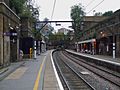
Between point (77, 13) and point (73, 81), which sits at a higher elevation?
point (77, 13)

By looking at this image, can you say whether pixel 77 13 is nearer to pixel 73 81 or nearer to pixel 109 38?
pixel 109 38

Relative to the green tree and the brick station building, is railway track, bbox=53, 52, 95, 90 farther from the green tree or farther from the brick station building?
the green tree

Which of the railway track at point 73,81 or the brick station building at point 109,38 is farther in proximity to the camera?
the brick station building at point 109,38

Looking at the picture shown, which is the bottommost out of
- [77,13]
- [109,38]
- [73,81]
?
[73,81]

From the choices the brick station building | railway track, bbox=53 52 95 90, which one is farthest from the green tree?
railway track, bbox=53 52 95 90

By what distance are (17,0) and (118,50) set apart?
50.4 feet

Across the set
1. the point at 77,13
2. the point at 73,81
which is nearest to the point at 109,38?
the point at 73,81

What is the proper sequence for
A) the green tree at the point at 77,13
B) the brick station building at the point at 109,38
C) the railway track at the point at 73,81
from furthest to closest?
the green tree at the point at 77,13 < the brick station building at the point at 109,38 < the railway track at the point at 73,81

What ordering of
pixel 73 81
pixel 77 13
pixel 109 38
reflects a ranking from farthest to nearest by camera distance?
pixel 77 13 < pixel 109 38 < pixel 73 81

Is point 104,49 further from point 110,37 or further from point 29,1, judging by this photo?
point 29,1

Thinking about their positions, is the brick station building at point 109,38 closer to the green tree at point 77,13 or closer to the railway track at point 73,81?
the railway track at point 73,81

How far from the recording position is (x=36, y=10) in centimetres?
6153

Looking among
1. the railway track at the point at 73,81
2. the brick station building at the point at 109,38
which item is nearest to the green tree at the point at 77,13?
the brick station building at the point at 109,38

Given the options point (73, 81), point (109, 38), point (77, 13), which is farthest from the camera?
point (77, 13)
